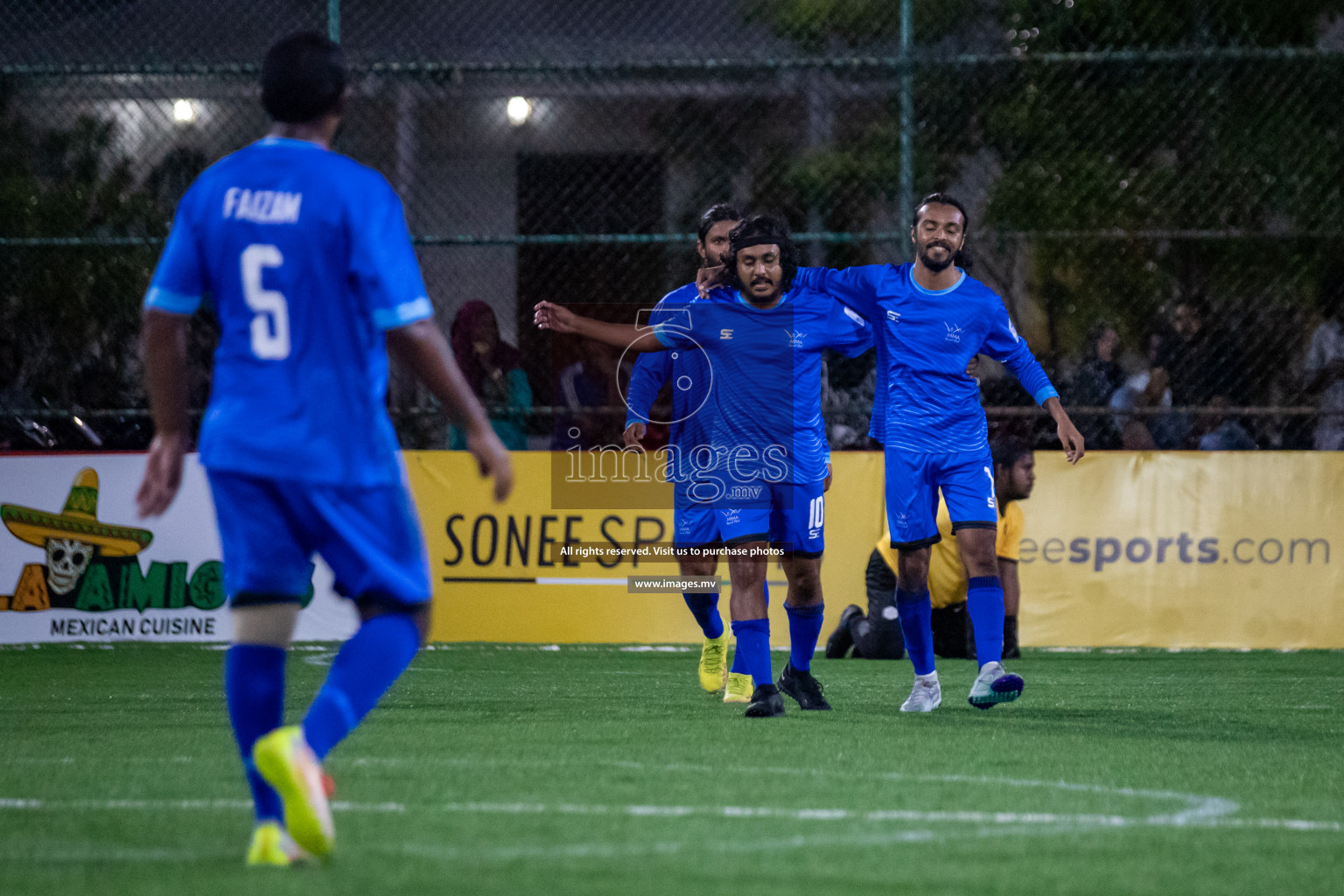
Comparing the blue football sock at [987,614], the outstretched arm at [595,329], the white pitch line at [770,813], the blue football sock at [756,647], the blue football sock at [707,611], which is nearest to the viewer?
the white pitch line at [770,813]

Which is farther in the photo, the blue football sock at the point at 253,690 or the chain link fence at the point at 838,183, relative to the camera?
the chain link fence at the point at 838,183

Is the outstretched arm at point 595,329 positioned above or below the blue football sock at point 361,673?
above

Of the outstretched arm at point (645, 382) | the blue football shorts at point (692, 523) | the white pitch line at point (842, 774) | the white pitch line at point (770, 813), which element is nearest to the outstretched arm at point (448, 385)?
the white pitch line at point (770, 813)

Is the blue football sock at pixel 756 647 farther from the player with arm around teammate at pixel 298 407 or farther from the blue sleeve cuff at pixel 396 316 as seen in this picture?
the blue sleeve cuff at pixel 396 316

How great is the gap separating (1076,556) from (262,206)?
861 cm

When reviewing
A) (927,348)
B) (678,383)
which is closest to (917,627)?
(927,348)

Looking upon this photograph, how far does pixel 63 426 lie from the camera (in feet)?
39.2

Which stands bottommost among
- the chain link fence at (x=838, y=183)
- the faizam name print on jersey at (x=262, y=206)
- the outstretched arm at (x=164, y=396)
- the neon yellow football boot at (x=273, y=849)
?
the neon yellow football boot at (x=273, y=849)

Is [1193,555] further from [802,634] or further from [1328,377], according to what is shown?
[802,634]

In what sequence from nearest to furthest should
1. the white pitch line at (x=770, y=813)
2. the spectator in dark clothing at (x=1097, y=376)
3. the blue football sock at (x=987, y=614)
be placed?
the white pitch line at (x=770, y=813) → the blue football sock at (x=987, y=614) → the spectator in dark clothing at (x=1097, y=376)

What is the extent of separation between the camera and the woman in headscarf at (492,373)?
11.9 meters

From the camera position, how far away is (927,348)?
25.7 feet

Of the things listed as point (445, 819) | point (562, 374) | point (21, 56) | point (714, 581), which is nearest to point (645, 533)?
point (562, 374)

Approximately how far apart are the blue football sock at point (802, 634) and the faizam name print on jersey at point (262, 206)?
431 centimetres
